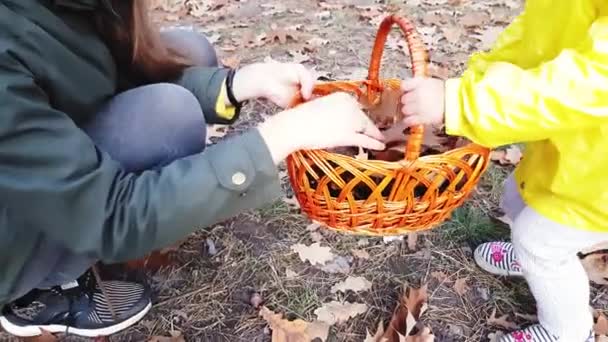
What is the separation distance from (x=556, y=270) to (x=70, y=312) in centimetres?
108

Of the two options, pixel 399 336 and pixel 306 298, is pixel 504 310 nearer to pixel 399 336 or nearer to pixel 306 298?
pixel 399 336

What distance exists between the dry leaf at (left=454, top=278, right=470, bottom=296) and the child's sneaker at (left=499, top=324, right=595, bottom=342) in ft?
0.54

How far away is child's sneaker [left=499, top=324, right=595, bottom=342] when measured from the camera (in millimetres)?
1419

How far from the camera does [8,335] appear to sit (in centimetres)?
150

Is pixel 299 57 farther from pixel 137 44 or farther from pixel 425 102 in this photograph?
pixel 425 102

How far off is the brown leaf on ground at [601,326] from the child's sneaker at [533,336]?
3 cm

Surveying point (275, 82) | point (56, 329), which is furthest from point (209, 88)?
point (56, 329)

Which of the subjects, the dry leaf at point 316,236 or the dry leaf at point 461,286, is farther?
the dry leaf at point 316,236

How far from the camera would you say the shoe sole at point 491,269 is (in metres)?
1.60

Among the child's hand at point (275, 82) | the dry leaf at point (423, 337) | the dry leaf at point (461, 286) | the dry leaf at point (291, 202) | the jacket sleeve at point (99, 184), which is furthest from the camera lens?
the dry leaf at point (291, 202)

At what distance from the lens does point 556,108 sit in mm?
1048

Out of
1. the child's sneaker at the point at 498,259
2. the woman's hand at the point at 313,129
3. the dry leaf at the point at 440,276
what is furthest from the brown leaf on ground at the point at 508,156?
the woman's hand at the point at 313,129

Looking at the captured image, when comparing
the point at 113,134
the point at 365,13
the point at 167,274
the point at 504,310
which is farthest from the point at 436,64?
the point at 113,134

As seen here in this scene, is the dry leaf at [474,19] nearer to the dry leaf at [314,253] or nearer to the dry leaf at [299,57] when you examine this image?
the dry leaf at [299,57]
